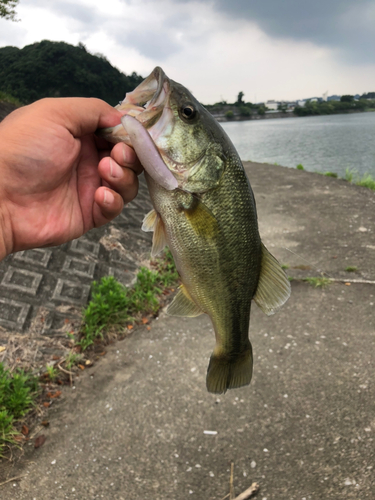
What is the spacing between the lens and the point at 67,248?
5574 mm

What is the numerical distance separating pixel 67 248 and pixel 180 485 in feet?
12.1

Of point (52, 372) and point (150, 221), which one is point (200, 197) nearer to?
point (150, 221)

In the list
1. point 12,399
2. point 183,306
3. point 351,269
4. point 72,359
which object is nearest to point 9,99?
point 72,359

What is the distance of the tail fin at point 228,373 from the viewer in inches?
72.9

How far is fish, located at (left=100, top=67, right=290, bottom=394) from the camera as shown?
5.23ft

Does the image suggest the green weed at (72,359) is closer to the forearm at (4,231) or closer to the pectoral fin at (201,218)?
the forearm at (4,231)

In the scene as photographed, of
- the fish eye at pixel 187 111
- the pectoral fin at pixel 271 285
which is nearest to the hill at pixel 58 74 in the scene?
the fish eye at pixel 187 111

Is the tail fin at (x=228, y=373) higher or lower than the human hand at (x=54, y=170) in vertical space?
lower

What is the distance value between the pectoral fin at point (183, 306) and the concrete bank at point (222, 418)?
3.91 feet

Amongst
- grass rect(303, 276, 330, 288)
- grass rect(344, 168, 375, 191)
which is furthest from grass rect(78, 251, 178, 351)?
grass rect(344, 168, 375, 191)

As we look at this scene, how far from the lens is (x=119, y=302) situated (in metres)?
4.81

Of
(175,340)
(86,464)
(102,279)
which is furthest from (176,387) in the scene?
(102,279)

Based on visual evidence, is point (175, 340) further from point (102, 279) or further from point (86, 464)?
point (86, 464)

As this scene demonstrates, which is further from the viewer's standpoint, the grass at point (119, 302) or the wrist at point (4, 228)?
the grass at point (119, 302)
